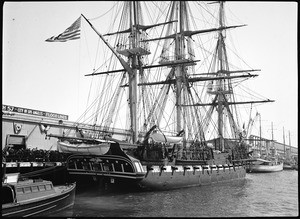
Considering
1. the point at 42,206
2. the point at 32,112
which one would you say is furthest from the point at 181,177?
the point at 32,112

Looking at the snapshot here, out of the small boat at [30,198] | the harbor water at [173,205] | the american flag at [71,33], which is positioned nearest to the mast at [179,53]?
the harbor water at [173,205]

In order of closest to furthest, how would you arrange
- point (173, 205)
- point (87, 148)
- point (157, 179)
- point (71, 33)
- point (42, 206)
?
point (42, 206)
point (173, 205)
point (71, 33)
point (87, 148)
point (157, 179)

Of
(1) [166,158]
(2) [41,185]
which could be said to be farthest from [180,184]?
(2) [41,185]

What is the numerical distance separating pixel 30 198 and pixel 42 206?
0.78 metres

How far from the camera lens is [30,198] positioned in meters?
16.2

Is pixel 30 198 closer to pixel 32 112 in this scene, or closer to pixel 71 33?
pixel 71 33

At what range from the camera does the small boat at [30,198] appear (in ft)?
49.2

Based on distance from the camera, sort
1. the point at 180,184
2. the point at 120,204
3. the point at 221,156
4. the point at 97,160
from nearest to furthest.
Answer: the point at 120,204 → the point at 97,160 → the point at 180,184 → the point at 221,156

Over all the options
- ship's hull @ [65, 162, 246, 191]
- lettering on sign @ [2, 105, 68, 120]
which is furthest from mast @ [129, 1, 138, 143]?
lettering on sign @ [2, 105, 68, 120]

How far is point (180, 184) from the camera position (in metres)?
29.0

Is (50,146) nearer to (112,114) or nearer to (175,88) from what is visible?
(112,114)

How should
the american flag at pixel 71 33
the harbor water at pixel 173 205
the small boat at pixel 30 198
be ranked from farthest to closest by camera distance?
the american flag at pixel 71 33 → the harbor water at pixel 173 205 → the small boat at pixel 30 198

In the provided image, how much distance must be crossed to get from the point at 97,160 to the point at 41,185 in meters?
7.81

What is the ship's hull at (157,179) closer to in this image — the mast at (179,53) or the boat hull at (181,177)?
the boat hull at (181,177)
